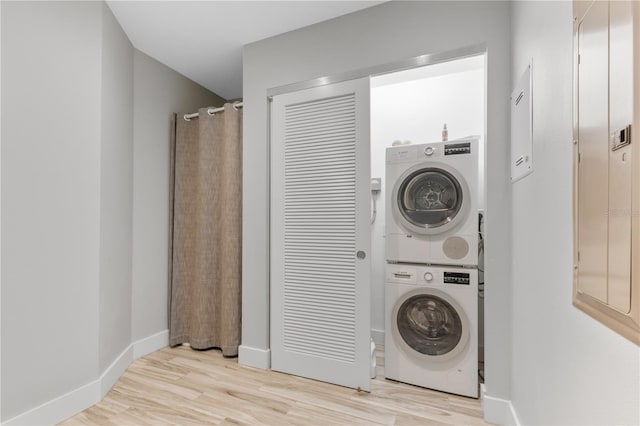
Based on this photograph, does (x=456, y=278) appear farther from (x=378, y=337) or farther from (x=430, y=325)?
(x=378, y=337)

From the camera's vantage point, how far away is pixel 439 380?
2088mm

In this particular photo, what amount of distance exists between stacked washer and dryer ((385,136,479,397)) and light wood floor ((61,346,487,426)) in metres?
0.18

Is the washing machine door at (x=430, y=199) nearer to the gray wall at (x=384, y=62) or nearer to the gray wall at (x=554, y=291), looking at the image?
the gray wall at (x=384, y=62)

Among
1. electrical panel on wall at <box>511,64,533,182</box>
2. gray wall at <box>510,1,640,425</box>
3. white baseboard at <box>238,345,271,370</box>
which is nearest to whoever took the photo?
gray wall at <box>510,1,640,425</box>

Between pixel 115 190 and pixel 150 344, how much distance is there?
54.1 inches

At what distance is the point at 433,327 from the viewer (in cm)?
217

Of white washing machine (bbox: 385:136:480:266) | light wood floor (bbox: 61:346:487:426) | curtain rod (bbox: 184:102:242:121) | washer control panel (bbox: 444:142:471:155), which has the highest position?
curtain rod (bbox: 184:102:242:121)

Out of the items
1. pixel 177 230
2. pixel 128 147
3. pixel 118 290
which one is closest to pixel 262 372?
pixel 118 290

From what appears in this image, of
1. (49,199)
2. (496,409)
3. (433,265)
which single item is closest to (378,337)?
(433,265)

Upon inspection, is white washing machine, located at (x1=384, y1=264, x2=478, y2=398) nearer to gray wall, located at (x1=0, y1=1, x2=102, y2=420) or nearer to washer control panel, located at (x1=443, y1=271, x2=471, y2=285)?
washer control panel, located at (x1=443, y1=271, x2=471, y2=285)

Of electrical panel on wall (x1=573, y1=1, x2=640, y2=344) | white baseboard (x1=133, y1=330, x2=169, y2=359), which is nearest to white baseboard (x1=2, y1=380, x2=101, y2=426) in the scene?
white baseboard (x1=133, y1=330, x2=169, y2=359)

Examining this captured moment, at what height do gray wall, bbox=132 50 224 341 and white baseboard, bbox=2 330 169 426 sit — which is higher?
gray wall, bbox=132 50 224 341

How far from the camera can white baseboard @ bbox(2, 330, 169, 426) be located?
163 centimetres

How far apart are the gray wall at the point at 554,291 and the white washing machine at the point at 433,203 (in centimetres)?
51
